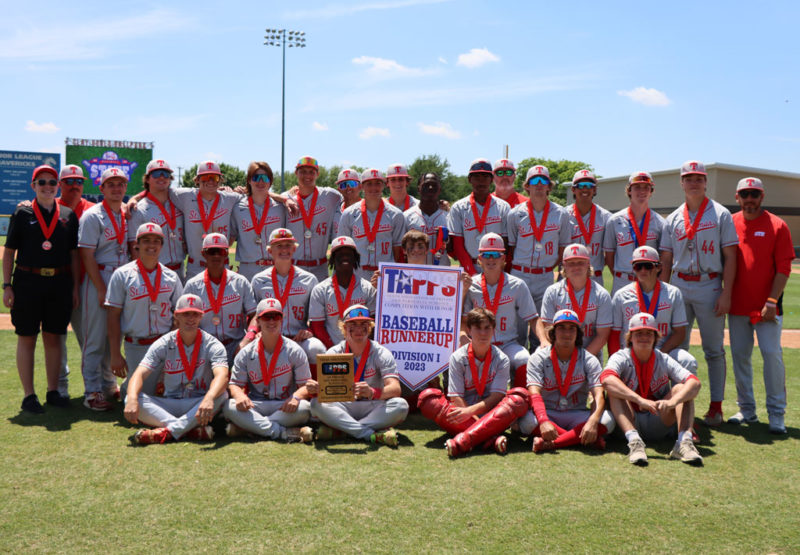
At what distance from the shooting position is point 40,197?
744 centimetres

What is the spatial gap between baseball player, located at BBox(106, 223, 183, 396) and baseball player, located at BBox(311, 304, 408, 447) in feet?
6.79

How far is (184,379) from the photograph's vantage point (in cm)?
684

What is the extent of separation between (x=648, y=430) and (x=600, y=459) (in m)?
0.92

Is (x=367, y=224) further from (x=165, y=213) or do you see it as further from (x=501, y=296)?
(x=165, y=213)

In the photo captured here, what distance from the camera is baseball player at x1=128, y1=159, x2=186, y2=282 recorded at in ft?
26.4

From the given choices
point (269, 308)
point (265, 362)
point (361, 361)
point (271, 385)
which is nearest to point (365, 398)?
point (361, 361)

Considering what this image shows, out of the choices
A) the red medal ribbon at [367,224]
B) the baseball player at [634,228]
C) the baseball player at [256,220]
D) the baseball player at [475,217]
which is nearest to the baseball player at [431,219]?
the baseball player at [475,217]

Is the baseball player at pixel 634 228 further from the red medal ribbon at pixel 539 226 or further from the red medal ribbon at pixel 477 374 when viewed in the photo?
the red medal ribbon at pixel 477 374

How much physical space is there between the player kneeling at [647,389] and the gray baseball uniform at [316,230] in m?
4.12

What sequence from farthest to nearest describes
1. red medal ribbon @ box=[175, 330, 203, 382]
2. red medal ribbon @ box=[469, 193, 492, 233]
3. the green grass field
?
1. red medal ribbon @ box=[469, 193, 492, 233]
2. red medal ribbon @ box=[175, 330, 203, 382]
3. the green grass field

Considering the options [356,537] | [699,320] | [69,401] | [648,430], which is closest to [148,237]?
Answer: [69,401]

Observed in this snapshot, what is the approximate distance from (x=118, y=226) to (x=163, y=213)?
58 centimetres

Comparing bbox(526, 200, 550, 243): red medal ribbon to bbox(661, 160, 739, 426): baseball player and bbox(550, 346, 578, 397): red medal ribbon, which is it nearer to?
bbox(661, 160, 739, 426): baseball player

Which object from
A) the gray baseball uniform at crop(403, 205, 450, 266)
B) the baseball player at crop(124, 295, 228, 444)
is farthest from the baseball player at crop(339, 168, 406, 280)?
the baseball player at crop(124, 295, 228, 444)
